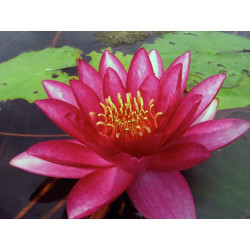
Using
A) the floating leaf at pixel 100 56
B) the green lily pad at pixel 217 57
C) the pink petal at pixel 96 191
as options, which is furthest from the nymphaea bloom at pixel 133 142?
the floating leaf at pixel 100 56

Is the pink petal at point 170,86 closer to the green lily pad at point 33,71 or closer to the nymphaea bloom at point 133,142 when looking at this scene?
the nymphaea bloom at point 133,142

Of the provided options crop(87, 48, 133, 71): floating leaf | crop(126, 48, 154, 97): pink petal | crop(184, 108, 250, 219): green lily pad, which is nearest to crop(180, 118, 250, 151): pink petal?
crop(184, 108, 250, 219): green lily pad

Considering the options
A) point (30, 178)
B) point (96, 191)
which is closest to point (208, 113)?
point (96, 191)

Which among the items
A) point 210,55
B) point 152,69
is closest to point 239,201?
point 152,69

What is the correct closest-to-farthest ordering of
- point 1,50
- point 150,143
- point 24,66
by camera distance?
1. point 150,143
2. point 24,66
3. point 1,50

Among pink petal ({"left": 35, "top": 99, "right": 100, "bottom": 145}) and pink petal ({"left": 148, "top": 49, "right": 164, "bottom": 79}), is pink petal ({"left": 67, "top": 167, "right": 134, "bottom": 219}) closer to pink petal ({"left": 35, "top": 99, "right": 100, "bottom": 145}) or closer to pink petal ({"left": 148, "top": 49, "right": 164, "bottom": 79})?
pink petal ({"left": 35, "top": 99, "right": 100, "bottom": 145})

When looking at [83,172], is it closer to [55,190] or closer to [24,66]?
[55,190]

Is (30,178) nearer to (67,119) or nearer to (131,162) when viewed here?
(67,119)
